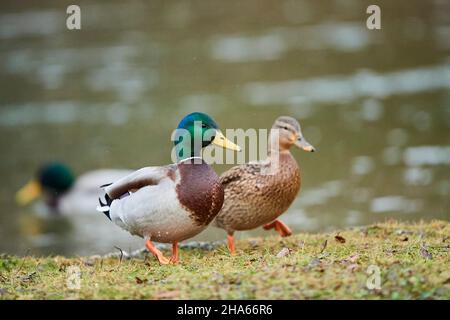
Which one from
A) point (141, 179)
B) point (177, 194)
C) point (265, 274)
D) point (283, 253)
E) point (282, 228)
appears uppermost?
point (141, 179)

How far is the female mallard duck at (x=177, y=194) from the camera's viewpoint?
655 centimetres

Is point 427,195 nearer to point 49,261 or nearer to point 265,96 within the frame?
point 265,96

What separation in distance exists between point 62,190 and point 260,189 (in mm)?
7835

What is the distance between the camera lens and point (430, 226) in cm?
814

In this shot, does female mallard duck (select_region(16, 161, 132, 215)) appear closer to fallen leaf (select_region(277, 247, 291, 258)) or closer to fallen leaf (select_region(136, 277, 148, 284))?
fallen leaf (select_region(277, 247, 291, 258))

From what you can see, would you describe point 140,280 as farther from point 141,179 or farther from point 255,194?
point 255,194

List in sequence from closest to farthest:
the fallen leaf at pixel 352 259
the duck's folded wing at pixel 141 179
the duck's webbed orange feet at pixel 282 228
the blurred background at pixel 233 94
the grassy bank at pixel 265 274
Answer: the grassy bank at pixel 265 274 < the fallen leaf at pixel 352 259 < the duck's folded wing at pixel 141 179 < the duck's webbed orange feet at pixel 282 228 < the blurred background at pixel 233 94

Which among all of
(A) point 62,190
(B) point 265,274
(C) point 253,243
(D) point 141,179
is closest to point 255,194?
(C) point 253,243

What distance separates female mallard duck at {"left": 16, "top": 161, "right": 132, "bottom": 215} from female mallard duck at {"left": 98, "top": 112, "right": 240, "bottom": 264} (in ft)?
24.2

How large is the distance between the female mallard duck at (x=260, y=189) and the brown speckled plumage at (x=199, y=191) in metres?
0.79

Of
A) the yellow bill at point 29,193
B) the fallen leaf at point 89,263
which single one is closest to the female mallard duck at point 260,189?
the fallen leaf at point 89,263

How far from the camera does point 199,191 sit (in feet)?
21.6

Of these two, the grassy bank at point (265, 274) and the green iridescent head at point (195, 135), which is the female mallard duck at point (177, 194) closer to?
the green iridescent head at point (195, 135)

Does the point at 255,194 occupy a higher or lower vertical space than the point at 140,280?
higher
